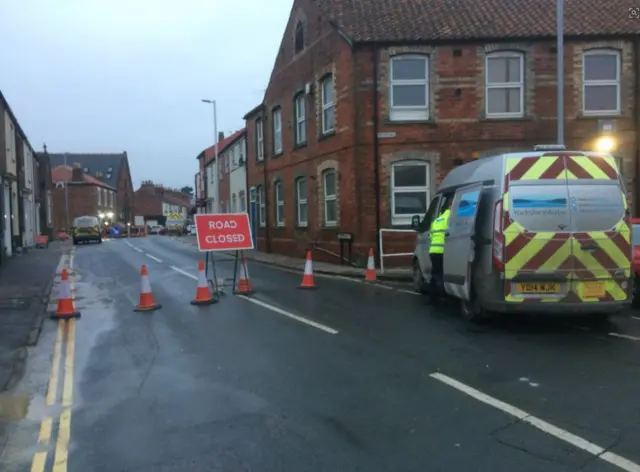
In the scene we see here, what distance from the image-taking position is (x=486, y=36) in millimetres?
17594

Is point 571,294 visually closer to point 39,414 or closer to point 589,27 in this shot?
point 39,414

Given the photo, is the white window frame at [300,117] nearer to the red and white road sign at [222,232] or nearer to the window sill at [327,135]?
the window sill at [327,135]

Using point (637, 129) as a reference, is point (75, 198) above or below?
above

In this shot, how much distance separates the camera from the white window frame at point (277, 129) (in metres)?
25.5

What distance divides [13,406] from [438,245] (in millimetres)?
6827

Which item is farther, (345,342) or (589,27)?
(589,27)

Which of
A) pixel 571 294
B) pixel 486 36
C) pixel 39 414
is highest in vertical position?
pixel 486 36

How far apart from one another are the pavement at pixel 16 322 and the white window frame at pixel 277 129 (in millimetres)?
11037

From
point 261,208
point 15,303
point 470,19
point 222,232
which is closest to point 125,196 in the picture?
point 261,208

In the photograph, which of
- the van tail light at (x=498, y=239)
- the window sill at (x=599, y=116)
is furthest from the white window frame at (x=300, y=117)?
the van tail light at (x=498, y=239)

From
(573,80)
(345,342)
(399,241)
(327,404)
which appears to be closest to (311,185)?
(399,241)

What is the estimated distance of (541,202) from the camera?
789 centimetres

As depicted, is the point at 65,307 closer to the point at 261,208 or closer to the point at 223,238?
the point at 223,238

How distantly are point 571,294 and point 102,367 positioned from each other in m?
5.97
